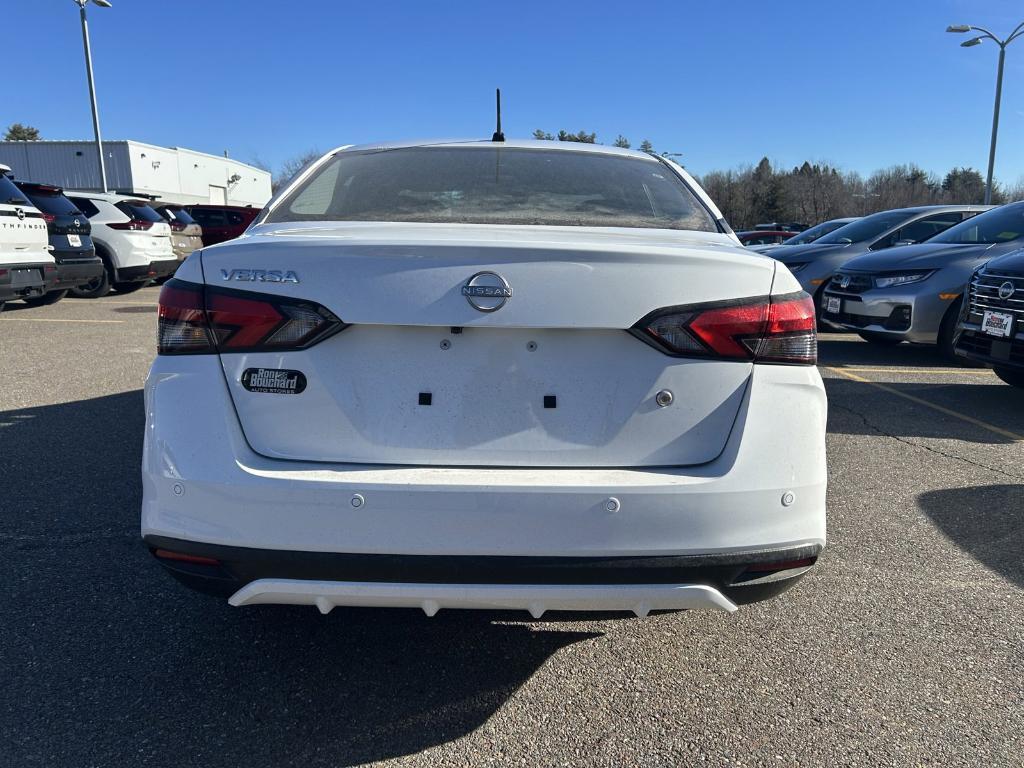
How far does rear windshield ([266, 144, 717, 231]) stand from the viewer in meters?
2.54

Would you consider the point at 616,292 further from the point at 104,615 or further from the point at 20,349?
the point at 20,349

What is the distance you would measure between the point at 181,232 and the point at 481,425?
15.0m

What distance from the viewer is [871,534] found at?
3.50m

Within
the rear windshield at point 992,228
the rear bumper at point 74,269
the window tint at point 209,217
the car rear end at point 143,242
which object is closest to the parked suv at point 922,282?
the rear windshield at point 992,228

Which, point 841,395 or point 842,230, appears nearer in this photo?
point 841,395

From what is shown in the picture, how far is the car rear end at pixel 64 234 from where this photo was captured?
10.2m

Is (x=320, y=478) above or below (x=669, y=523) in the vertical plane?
above

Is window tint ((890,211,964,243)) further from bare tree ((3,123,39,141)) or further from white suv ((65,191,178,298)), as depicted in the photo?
bare tree ((3,123,39,141))

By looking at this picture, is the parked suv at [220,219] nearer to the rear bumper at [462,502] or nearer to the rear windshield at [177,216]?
the rear windshield at [177,216]

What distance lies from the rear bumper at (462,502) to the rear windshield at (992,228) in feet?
24.4

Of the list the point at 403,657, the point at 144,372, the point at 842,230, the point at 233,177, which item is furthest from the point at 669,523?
the point at 233,177

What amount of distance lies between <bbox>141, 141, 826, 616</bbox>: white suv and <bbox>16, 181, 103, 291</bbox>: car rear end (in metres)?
9.55

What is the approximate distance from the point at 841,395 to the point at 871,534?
3.08m

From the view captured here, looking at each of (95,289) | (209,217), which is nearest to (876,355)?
(95,289)
